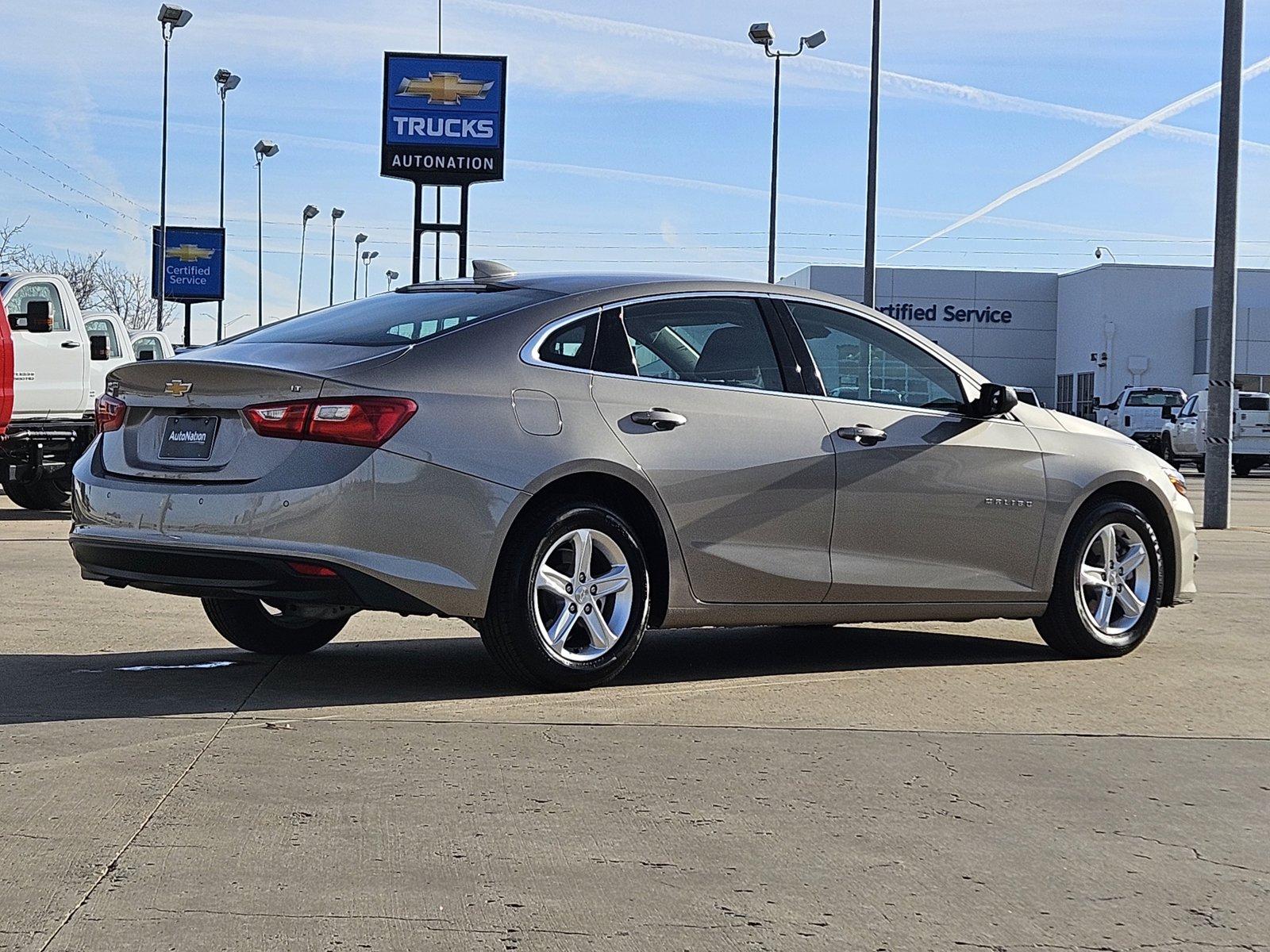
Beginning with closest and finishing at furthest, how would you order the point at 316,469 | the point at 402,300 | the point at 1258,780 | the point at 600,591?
the point at 1258,780 < the point at 316,469 < the point at 600,591 < the point at 402,300

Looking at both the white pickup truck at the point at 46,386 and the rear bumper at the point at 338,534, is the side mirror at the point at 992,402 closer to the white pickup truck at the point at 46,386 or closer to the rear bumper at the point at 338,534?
the rear bumper at the point at 338,534

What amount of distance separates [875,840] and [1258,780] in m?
1.58

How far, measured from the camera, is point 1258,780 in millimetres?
5727

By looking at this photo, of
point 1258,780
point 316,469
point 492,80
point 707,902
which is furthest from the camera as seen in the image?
point 492,80

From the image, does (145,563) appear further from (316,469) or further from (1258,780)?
(1258,780)

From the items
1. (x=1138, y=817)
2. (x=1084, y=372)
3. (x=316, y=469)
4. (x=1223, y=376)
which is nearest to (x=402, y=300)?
(x=316, y=469)

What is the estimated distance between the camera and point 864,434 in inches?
300

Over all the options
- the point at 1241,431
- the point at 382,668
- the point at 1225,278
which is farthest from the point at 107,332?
the point at 1241,431

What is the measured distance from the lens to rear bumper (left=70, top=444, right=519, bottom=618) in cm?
634

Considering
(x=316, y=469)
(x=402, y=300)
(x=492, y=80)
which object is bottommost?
(x=316, y=469)

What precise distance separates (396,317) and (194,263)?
57538 mm

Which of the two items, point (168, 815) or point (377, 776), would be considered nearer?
point (168, 815)

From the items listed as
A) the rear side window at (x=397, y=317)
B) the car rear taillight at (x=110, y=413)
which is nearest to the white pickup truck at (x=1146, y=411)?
the rear side window at (x=397, y=317)

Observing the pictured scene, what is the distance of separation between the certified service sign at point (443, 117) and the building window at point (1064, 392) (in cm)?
4187
